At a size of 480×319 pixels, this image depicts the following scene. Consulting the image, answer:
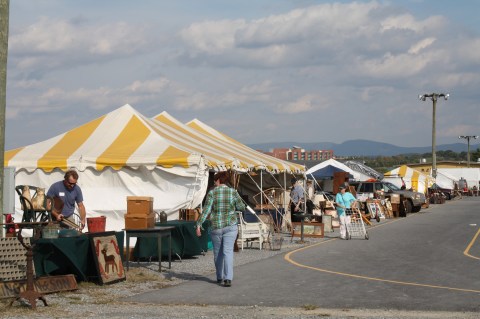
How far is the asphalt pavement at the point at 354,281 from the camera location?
11125 mm

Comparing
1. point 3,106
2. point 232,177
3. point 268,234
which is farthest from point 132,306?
point 232,177

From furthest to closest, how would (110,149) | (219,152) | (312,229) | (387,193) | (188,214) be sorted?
(387,193) → (312,229) → (219,152) → (110,149) → (188,214)

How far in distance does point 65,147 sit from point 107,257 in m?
9.65

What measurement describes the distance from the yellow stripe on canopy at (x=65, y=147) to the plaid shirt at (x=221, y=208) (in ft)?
29.7

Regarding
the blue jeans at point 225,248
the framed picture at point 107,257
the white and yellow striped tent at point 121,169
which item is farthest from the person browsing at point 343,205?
the framed picture at point 107,257

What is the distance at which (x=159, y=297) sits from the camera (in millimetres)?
11711

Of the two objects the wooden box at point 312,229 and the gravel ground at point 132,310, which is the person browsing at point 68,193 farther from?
the wooden box at point 312,229

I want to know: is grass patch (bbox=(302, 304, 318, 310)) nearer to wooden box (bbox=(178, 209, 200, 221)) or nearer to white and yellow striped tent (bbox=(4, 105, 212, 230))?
wooden box (bbox=(178, 209, 200, 221))

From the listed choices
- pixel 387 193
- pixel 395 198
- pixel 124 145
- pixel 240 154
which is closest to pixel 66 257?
pixel 124 145

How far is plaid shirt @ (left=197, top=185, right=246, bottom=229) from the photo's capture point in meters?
12.8

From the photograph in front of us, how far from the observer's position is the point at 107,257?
512 inches

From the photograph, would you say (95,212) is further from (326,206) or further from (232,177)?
(326,206)

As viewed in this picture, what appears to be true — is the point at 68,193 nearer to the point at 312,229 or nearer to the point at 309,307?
the point at 309,307

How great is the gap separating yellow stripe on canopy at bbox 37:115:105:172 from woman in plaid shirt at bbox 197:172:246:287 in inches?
357
